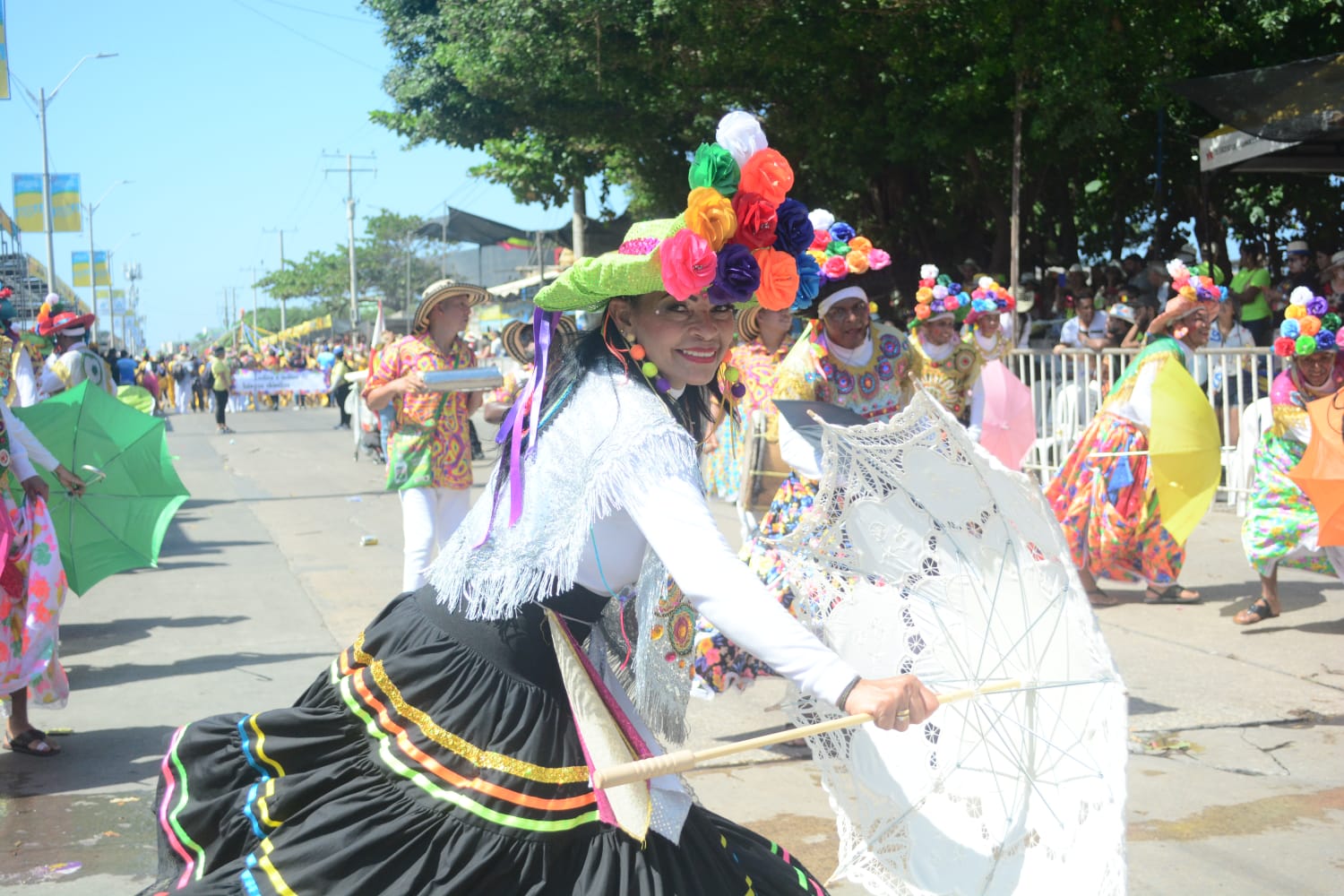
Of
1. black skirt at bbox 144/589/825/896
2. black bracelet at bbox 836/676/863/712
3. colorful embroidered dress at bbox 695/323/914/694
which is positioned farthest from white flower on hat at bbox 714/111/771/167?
colorful embroidered dress at bbox 695/323/914/694

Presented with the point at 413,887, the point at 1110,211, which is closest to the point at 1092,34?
the point at 1110,211

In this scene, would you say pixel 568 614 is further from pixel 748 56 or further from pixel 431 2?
pixel 431 2

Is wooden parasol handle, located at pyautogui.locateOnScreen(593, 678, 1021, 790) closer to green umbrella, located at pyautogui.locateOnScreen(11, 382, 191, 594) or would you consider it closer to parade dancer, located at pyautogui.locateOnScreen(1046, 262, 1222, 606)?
green umbrella, located at pyautogui.locateOnScreen(11, 382, 191, 594)

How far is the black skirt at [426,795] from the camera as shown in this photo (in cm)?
229

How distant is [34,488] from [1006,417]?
5.91 metres

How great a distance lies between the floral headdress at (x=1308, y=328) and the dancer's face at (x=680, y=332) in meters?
5.59

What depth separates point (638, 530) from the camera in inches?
98.5

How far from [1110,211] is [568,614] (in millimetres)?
20673

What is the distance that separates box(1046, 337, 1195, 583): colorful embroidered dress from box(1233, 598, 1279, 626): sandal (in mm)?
510

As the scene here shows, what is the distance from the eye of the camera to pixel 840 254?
4.75 m

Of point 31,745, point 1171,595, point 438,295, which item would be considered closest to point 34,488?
point 31,745

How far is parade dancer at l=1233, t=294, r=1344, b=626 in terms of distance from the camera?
7.27 m

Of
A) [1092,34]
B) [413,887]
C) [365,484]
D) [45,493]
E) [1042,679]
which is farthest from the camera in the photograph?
[365,484]

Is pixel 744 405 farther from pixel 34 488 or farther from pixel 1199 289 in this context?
pixel 34 488
